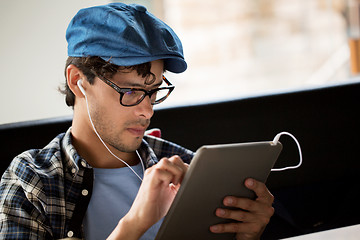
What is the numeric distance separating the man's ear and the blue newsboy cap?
0.17 ft

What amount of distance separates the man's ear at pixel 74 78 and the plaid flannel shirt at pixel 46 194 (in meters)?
0.15

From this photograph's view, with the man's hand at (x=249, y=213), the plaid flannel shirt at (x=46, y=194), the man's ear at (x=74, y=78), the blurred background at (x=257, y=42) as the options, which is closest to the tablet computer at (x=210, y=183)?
the man's hand at (x=249, y=213)

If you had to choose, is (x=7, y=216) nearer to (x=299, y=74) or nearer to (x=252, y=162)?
(x=252, y=162)

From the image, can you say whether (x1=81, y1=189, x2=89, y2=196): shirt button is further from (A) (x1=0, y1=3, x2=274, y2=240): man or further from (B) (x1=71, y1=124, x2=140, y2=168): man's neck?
(B) (x1=71, y1=124, x2=140, y2=168): man's neck

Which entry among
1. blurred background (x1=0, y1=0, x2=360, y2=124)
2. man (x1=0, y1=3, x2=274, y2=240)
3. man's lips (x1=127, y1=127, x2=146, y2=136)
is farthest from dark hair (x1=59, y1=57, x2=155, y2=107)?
blurred background (x1=0, y1=0, x2=360, y2=124)

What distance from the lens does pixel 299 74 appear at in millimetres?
7191

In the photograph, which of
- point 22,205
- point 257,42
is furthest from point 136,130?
point 257,42

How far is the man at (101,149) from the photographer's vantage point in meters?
1.26

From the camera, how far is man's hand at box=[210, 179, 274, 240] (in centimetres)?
116

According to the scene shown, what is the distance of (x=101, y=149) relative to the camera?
150 centimetres

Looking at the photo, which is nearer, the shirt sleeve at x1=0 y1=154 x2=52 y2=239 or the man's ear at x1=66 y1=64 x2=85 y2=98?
the shirt sleeve at x1=0 y1=154 x2=52 y2=239

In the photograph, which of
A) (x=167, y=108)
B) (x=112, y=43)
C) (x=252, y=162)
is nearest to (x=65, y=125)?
(x=167, y=108)

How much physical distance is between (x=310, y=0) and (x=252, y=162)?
20.5 feet

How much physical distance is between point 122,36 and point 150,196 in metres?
0.45
